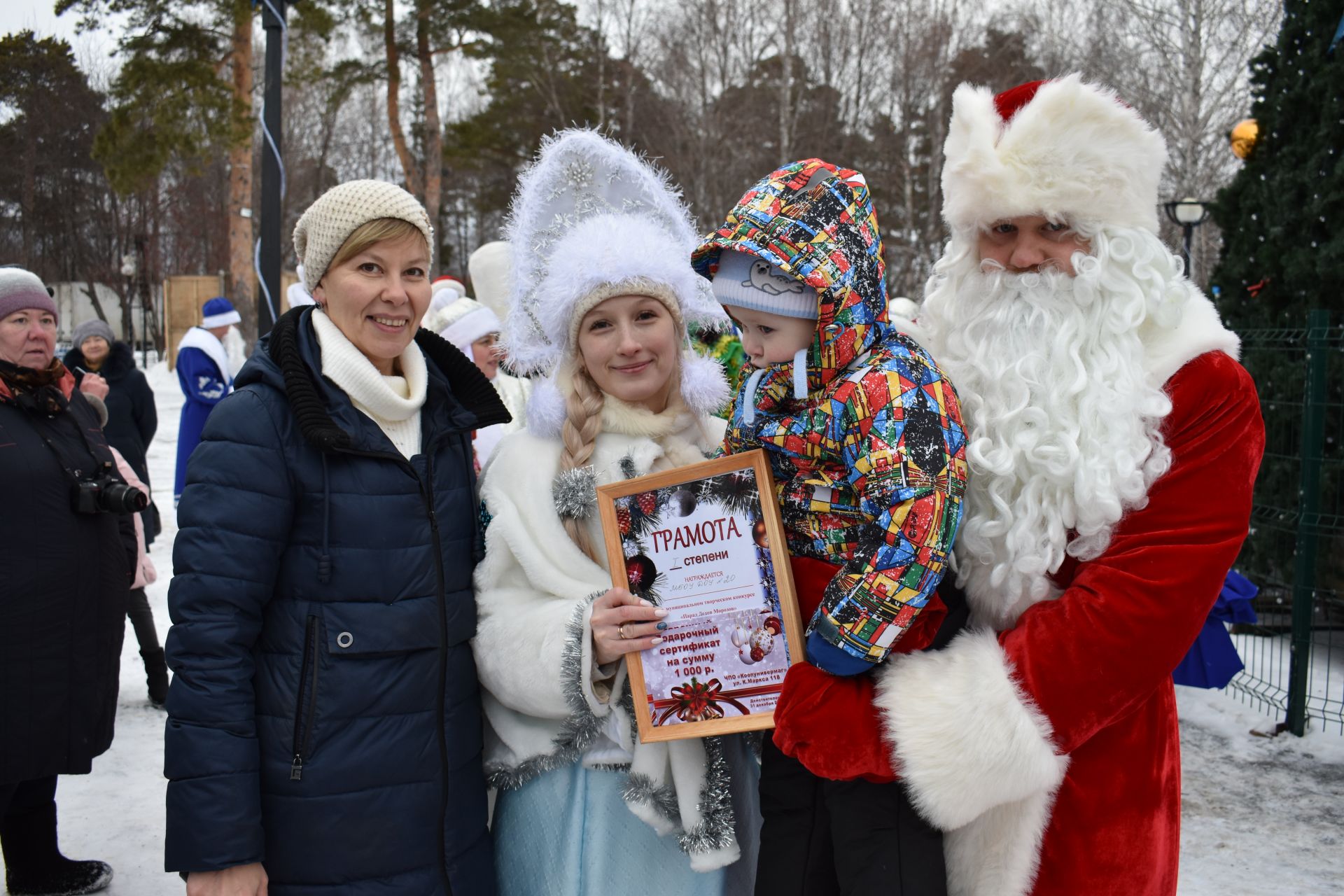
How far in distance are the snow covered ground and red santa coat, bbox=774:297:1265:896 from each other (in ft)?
8.53

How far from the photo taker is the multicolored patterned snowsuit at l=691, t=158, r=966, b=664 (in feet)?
6.14

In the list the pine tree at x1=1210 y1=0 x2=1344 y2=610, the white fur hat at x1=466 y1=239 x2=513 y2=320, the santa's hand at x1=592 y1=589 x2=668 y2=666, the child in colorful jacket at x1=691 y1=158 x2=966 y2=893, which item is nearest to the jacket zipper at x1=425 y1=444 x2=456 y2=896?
the santa's hand at x1=592 y1=589 x2=668 y2=666

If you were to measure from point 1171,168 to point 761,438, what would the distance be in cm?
2331

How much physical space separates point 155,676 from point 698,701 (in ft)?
16.2

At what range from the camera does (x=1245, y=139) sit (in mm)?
7156

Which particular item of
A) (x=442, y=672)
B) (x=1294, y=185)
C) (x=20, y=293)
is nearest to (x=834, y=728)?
(x=442, y=672)

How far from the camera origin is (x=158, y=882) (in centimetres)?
411

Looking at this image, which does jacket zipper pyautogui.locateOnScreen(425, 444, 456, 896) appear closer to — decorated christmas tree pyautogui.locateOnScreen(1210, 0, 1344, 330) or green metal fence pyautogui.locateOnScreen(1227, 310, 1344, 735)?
green metal fence pyautogui.locateOnScreen(1227, 310, 1344, 735)

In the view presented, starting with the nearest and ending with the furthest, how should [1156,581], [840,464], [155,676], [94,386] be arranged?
[1156,581] < [840,464] < [155,676] < [94,386]

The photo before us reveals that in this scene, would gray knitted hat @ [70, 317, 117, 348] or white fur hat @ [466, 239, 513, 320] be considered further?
gray knitted hat @ [70, 317, 117, 348]

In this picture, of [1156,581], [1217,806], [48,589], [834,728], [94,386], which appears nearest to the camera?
[1156,581]

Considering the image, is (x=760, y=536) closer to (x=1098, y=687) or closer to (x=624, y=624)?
(x=624, y=624)

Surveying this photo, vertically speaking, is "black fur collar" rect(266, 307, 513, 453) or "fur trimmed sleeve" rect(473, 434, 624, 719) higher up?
"black fur collar" rect(266, 307, 513, 453)

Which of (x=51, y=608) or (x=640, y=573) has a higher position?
(x=640, y=573)
